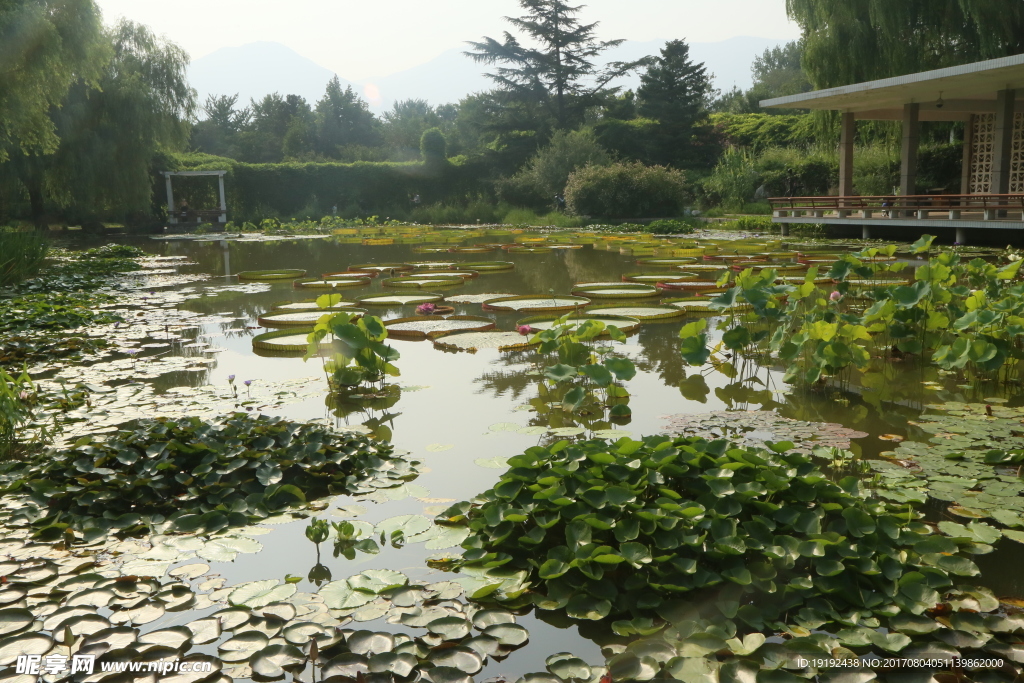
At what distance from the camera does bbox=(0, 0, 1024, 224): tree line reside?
1141 cm

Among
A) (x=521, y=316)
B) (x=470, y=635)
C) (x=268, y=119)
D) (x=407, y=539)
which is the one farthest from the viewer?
(x=268, y=119)

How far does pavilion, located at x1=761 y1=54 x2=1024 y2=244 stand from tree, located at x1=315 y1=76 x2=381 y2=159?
44.4m

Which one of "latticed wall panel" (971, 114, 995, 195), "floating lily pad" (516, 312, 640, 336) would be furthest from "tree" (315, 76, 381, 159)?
"floating lily pad" (516, 312, 640, 336)

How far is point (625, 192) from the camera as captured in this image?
2142 centimetres

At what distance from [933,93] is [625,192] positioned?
28.1 feet

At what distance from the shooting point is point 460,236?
18.2 meters

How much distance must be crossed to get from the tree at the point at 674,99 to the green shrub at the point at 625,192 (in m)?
10.0

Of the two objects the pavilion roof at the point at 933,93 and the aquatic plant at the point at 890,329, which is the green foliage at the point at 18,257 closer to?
the aquatic plant at the point at 890,329

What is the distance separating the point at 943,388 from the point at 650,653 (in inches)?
125

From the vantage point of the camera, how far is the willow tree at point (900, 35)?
1578cm

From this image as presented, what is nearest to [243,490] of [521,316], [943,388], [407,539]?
[407,539]

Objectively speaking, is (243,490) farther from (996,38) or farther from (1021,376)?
(996,38)

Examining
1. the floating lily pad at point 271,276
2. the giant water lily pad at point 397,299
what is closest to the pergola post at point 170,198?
the floating lily pad at point 271,276

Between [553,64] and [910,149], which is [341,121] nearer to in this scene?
[553,64]
